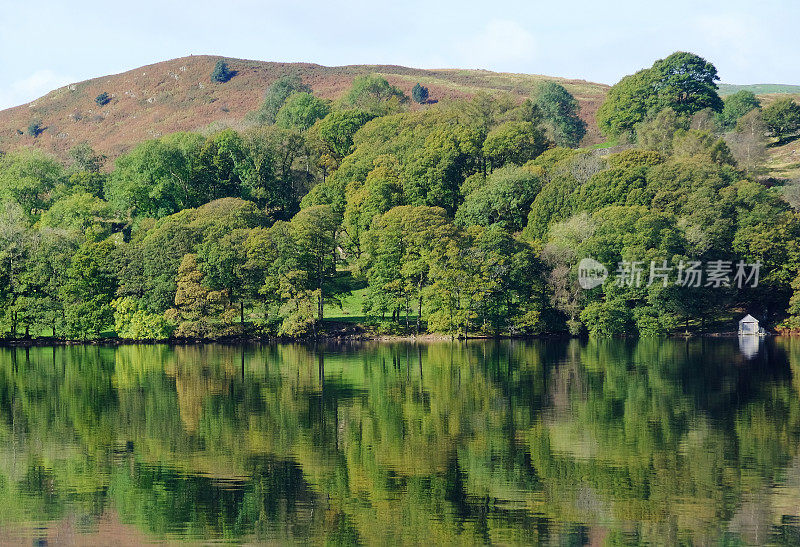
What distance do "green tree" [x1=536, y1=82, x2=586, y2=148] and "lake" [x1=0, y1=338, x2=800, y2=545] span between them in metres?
103

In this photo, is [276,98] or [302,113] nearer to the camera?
[302,113]

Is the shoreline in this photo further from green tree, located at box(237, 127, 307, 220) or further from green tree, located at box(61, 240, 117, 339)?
green tree, located at box(237, 127, 307, 220)

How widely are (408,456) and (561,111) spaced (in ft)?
450

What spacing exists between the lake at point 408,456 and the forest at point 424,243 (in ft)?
103

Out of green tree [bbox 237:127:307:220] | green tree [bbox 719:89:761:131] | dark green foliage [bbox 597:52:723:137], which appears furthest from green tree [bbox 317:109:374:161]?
green tree [bbox 719:89:761:131]

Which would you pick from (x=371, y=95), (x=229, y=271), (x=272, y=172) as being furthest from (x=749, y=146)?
(x=229, y=271)

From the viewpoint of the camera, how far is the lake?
74.8 feet

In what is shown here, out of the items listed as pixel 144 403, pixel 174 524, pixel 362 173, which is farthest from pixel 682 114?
pixel 174 524

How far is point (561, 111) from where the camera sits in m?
159

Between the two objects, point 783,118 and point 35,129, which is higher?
point 35,129

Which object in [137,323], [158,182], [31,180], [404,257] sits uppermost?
[31,180]
